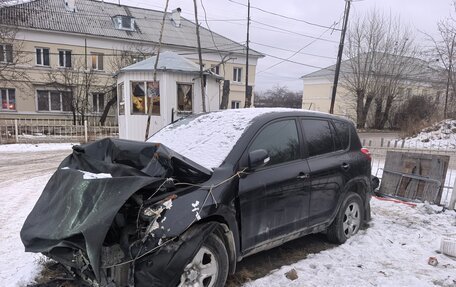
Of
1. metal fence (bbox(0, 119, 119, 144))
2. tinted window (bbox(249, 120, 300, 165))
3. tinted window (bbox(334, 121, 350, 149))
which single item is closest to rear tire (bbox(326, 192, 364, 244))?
tinted window (bbox(334, 121, 350, 149))

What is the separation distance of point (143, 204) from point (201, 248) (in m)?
0.64

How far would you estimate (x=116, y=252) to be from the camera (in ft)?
8.80

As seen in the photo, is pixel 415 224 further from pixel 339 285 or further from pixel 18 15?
pixel 18 15

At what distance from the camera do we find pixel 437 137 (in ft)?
53.0

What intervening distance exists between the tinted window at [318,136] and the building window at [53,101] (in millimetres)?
26574

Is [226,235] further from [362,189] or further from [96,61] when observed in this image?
[96,61]

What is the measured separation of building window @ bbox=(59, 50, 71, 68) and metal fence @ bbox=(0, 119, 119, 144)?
10604 mm

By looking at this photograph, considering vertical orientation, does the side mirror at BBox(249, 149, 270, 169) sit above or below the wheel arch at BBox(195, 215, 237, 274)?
above

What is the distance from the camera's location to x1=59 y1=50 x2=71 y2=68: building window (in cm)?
2800

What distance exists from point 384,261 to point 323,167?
134 centimetres

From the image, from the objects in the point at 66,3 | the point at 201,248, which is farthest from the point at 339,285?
the point at 66,3

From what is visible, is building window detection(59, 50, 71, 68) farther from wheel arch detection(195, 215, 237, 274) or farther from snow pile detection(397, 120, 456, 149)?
wheel arch detection(195, 215, 237, 274)

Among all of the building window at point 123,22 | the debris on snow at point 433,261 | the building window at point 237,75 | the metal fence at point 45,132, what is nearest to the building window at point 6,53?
the building window at point 123,22

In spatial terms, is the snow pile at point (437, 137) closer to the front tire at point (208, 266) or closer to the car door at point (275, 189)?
the car door at point (275, 189)
